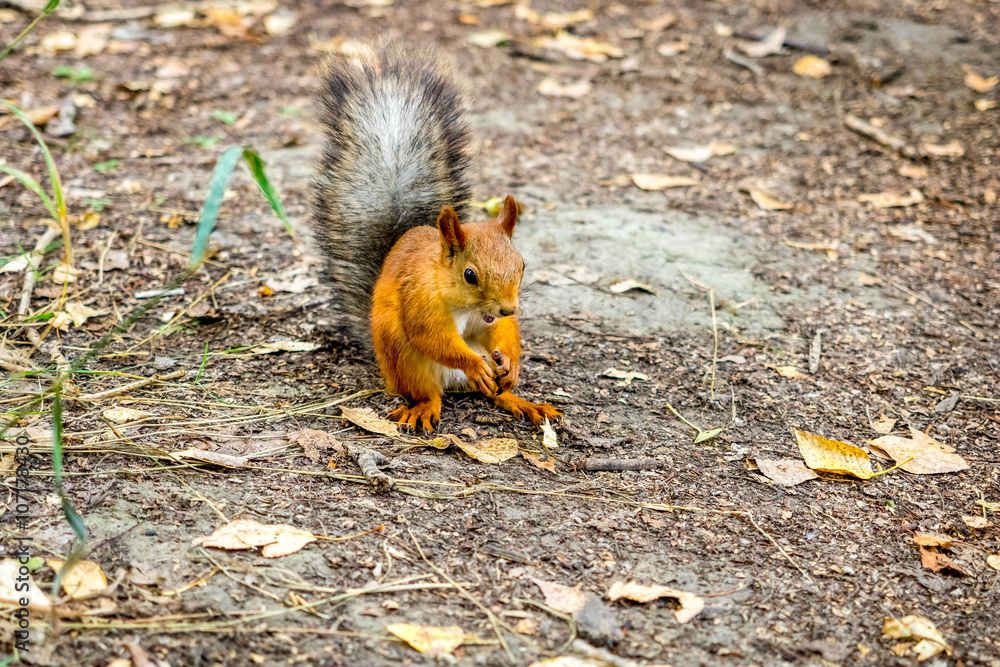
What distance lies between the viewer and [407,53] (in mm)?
2346

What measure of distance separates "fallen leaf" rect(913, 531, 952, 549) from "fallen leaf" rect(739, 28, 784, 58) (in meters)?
3.14

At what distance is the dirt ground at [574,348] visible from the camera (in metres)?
1.46

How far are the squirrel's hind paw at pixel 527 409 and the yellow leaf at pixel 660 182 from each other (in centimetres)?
148

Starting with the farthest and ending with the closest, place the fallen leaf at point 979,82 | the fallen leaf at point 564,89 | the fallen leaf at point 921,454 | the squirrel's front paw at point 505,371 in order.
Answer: the fallen leaf at point 564,89 < the fallen leaf at point 979,82 < the squirrel's front paw at point 505,371 < the fallen leaf at point 921,454

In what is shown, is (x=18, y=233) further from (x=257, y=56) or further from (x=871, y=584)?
(x=871, y=584)

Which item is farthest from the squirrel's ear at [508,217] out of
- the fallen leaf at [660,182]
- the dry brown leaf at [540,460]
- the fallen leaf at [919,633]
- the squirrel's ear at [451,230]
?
the fallen leaf at [660,182]

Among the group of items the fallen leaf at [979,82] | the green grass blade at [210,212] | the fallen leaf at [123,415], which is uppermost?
the green grass blade at [210,212]

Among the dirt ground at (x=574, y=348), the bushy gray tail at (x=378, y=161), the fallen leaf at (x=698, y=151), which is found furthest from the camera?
the fallen leaf at (x=698, y=151)

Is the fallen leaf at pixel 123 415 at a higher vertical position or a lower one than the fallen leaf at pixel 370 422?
higher

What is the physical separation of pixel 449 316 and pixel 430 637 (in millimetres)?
830

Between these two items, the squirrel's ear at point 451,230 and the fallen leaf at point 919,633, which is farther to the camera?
the squirrel's ear at point 451,230

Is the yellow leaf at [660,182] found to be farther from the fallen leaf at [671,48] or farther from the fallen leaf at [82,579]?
the fallen leaf at [82,579]

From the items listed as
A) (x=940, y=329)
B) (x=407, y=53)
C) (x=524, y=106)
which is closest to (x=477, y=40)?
(x=524, y=106)

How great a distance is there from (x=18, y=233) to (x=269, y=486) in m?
1.61
